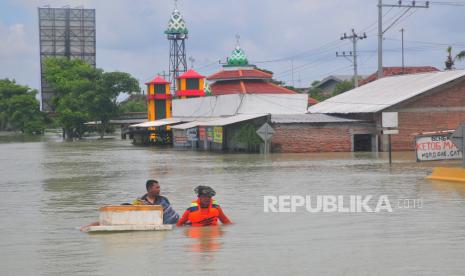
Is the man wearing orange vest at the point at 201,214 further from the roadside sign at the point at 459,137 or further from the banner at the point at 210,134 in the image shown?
the banner at the point at 210,134

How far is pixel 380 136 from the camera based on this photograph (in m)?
47.6

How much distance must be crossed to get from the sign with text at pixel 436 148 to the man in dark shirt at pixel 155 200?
61.6 ft

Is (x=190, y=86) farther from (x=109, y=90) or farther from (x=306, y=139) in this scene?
(x=306, y=139)

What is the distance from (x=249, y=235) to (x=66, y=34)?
122 meters

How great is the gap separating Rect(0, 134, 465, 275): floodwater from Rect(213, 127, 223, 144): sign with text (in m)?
25.5

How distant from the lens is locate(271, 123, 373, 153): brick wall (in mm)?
47031

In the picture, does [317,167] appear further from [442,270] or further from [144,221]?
[442,270]

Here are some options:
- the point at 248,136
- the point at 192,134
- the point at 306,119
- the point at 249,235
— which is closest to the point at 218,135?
the point at 248,136

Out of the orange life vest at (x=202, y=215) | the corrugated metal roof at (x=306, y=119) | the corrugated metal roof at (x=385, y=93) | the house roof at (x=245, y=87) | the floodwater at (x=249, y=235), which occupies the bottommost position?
the floodwater at (x=249, y=235)

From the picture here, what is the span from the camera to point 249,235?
13.8 metres

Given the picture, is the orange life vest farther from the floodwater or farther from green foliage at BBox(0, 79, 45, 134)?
green foliage at BBox(0, 79, 45, 134)

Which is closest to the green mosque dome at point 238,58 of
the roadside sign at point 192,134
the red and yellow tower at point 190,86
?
the red and yellow tower at point 190,86

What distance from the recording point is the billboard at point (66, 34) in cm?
13162

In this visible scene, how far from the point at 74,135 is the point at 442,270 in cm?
9861
